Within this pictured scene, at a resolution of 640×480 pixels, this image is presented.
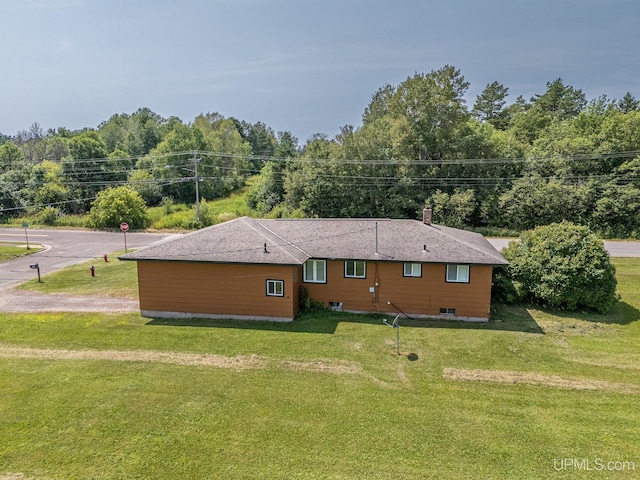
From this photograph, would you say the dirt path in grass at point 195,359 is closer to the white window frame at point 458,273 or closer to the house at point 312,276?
the house at point 312,276

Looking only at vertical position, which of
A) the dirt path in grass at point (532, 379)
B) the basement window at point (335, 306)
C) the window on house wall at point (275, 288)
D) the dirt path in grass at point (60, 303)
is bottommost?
the dirt path in grass at point (532, 379)

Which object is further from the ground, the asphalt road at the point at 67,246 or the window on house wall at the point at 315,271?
the window on house wall at the point at 315,271

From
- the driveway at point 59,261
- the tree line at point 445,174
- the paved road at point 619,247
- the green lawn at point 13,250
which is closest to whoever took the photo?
the driveway at point 59,261

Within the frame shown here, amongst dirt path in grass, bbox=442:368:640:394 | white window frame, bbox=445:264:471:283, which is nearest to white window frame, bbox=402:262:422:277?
white window frame, bbox=445:264:471:283

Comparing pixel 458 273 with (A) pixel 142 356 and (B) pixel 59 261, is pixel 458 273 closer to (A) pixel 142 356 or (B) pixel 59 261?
(A) pixel 142 356

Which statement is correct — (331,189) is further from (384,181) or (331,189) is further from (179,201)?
(179,201)

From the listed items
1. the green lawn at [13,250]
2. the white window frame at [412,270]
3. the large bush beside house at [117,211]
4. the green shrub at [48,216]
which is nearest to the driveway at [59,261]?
the green lawn at [13,250]

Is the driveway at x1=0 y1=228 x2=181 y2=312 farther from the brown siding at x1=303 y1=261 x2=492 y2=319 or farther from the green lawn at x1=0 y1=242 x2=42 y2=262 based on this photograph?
the brown siding at x1=303 y1=261 x2=492 y2=319

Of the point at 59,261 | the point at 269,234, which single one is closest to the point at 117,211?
the point at 59,261
